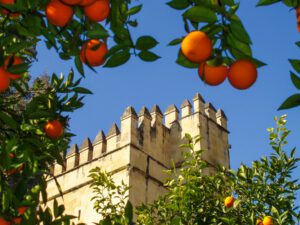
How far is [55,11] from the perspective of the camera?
8.19 feet

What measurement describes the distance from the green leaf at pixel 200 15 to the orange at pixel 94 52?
2.56ft

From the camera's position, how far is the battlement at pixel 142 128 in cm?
2097

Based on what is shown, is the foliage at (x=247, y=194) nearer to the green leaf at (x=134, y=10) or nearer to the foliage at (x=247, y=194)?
the foliage at (x=247, y=194)

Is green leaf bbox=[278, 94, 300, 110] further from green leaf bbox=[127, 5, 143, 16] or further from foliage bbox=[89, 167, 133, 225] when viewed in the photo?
foliage bbox=[89, 167, 133, 225]

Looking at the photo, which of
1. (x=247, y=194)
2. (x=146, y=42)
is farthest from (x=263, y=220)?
(x=146, y=42)

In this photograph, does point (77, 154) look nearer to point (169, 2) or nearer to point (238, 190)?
point (238, 190)

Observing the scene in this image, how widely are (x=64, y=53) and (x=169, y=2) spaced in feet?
3.98

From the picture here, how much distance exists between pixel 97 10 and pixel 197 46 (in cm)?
71

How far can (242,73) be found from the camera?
2.21 meters

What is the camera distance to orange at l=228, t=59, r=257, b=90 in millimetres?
2207

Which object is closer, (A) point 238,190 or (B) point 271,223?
(B) point 271,223

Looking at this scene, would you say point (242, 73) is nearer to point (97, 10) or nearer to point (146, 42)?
point (146, 42)

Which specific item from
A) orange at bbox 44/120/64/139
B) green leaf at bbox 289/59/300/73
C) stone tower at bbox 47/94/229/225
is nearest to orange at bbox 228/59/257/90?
green leaf at bbox 289/59/300/73

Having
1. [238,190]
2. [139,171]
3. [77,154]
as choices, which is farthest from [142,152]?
[238,190]
